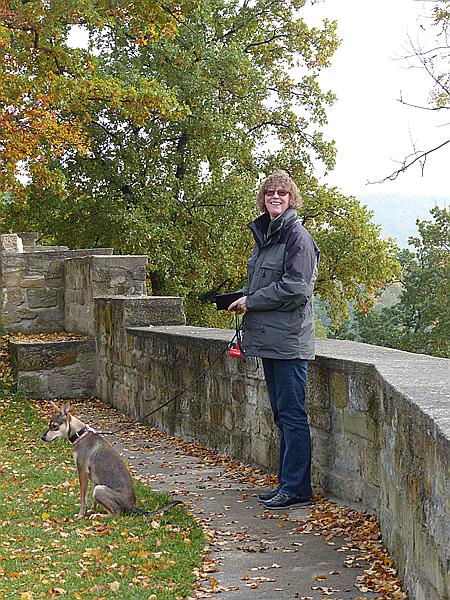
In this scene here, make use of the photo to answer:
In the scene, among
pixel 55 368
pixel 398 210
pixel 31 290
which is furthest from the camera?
pixel 398 210

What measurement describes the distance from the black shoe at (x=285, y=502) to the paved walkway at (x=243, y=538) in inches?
2.6

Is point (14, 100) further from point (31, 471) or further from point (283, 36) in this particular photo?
point (283, 36)

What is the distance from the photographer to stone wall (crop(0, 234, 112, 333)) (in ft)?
45.9

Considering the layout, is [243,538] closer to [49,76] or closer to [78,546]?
[78,546]

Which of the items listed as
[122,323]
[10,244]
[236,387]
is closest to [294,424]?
[236,387]

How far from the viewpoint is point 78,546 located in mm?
5555

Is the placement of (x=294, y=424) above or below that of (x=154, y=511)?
above

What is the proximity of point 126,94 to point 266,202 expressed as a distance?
36.9 feet

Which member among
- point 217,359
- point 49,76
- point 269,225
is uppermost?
point 49,76

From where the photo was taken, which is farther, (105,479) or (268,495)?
(268,495)

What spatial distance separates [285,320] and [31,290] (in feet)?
27.7

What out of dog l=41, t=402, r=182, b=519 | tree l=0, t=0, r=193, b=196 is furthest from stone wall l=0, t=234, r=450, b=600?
tree l=0, t=0, r=193, b=196

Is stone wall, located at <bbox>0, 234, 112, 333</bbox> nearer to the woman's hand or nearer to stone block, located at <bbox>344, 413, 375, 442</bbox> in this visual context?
the woman's hand

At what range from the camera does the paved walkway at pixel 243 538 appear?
4781 mm
